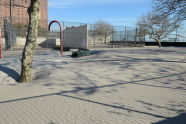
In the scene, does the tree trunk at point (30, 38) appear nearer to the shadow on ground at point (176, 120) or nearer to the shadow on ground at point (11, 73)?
the shadow on ground at point (11, 73)

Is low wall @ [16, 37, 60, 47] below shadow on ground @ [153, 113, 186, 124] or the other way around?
the other way around

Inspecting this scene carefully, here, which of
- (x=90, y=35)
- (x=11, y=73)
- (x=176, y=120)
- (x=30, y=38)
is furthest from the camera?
(x=90, y=35)

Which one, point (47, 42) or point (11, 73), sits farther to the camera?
point (47, 42)

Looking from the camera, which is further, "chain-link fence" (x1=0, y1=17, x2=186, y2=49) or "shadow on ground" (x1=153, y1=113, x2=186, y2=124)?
"chain-link fence" (x1=0, y1=17, x2=186, y2=49)

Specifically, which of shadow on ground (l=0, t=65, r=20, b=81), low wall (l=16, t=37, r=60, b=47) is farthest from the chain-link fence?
shadow on ground (l=0, t=65, r=20, b=81)

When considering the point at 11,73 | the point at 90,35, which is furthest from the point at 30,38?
the point at 90,35

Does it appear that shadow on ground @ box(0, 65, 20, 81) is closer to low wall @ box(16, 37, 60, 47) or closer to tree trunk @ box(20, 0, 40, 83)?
tree trunk @ box(20, 0, 40, 83)

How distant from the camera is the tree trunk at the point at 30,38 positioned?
30.3ft

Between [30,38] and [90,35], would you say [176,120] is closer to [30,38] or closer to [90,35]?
[30,38]

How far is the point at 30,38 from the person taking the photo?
9477mm

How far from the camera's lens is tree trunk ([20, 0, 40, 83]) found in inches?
363

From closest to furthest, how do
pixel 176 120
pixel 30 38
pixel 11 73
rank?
pixel 176 120, pixel 30 38, pixel 11 73

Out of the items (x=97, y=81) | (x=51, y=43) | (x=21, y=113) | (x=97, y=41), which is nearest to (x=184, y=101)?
(x=97, y=81)

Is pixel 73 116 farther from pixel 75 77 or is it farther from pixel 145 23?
pixel 145 23
